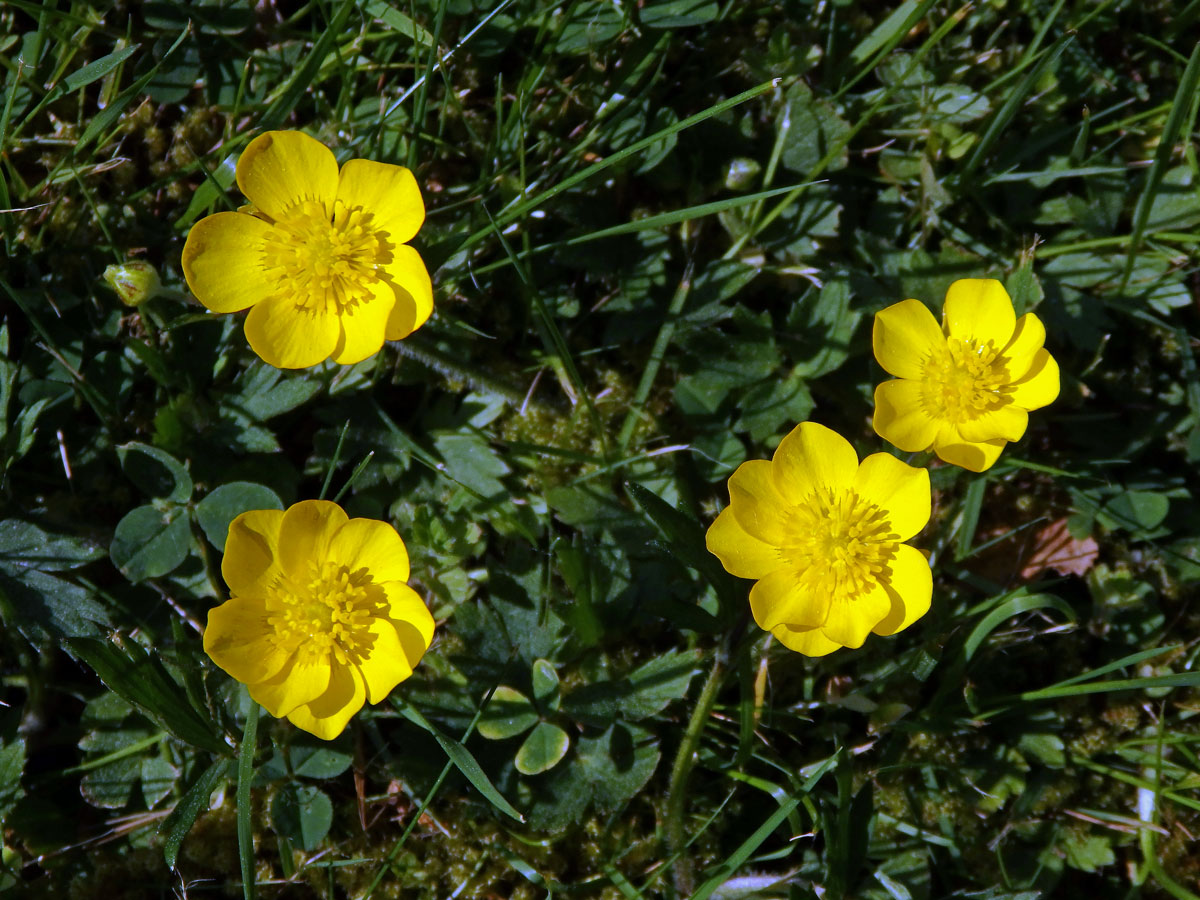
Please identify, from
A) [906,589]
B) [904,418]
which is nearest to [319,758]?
Answer: [906,589]

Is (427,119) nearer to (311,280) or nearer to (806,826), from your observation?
(311,280)

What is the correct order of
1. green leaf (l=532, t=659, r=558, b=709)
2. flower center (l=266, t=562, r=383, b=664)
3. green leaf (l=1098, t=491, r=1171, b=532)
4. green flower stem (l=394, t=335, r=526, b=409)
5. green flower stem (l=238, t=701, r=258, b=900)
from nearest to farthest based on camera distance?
green flower stem (l=238, t=701, r=258, b=900) < flower center (l=266, t=562, r=383, b=664) < green leaf (l=532, t=659, r=558, b=709) < green flower stem (l=394, t=335, r=526, b=409) < green leaf (l=1098, t=491, r=1171, b=532)

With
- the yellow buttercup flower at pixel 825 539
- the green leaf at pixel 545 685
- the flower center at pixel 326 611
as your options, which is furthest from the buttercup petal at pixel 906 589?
the flower center at pixel 326 611

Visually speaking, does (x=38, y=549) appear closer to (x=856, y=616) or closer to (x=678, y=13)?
(x=856, y=616)

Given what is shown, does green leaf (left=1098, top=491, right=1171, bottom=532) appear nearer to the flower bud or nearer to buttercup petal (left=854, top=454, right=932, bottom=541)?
buttercup petal (left=854, top=454, right=932, bottom=541)

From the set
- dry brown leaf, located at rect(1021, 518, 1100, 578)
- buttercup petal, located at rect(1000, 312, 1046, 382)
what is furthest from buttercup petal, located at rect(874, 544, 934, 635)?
dry brown leaf, located at rect(1021, 518, 1100, 578)

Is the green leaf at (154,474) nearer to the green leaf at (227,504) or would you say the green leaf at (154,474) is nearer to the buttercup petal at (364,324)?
the green leaf at (227,504)
